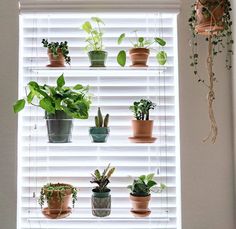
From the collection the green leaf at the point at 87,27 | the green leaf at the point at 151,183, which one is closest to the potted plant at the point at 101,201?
the green leaf at the point at 151,183

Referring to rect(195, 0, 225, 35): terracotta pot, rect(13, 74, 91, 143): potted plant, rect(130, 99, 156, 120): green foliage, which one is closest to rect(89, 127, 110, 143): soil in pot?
rect(13, 74, 91, 143): potted plant

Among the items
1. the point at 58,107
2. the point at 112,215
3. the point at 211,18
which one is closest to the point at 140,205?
the point at 112,215

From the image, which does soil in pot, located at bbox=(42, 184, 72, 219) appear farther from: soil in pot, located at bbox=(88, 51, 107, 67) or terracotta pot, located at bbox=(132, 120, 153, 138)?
soil in pot, located at bbox=(88, 51, 107, 67)

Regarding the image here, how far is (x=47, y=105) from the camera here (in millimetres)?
1466

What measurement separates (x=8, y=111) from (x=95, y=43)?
61 centimetres

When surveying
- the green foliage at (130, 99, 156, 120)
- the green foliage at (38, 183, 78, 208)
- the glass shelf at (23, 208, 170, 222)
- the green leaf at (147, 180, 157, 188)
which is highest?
the green foliage at (130, 99, 156, 120)

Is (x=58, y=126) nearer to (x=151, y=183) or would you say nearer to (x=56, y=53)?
(x=56, y=53)

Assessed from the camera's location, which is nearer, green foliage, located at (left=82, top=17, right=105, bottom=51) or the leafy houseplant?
the leafy houseplant

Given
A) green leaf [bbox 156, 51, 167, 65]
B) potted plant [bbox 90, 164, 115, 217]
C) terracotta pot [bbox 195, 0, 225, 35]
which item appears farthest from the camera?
green leaf [bbox 156, 51, 167, 65]

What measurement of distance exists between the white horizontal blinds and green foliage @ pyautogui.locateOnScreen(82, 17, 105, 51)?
0.07 metres

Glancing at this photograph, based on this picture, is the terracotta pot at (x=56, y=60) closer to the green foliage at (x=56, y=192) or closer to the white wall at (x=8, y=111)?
the white wall at (x=8, y=111)

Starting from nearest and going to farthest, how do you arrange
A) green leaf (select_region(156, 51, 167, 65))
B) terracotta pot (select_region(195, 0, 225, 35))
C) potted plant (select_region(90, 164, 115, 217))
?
terracotta pot (select_region(195, 0, 225, 35)), potted plant (select_region(90, 164, 115, 217)), green leaf (select_region(156, 51, 167, 65))

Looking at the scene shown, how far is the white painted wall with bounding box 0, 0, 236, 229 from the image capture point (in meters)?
1.57

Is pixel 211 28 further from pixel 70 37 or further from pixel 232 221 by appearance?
pixel 232 221
